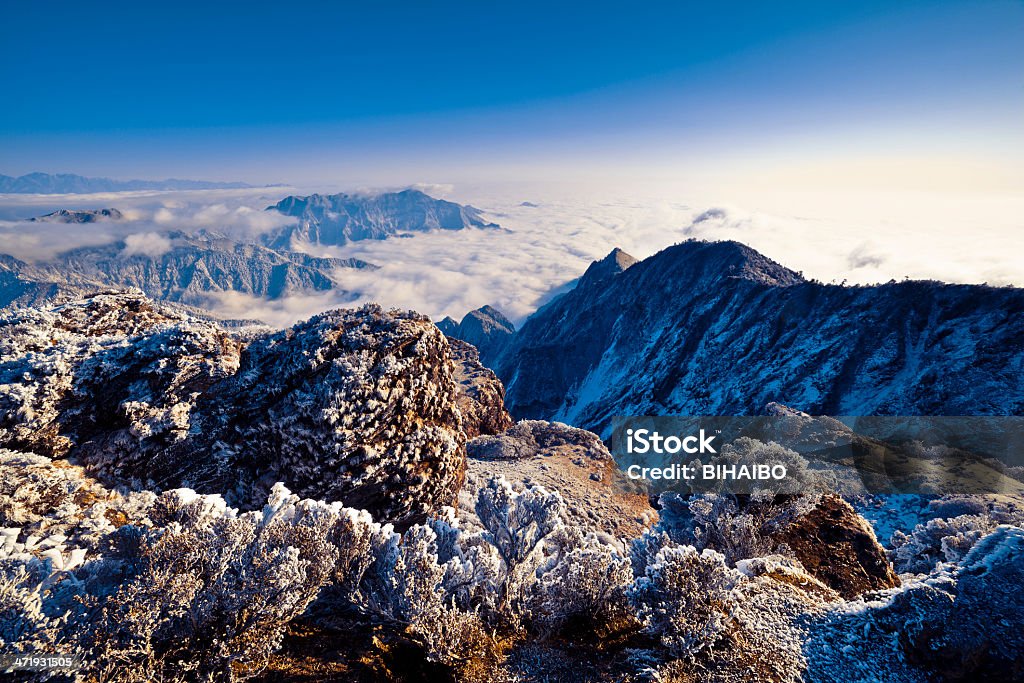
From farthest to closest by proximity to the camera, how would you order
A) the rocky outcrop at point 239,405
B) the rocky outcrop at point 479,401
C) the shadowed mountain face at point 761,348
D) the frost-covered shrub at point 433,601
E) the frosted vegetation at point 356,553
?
the shadowed mountain face at point 761,348, the rocky outcrop at point 479,401, the rocky outcrop at point 239,405, the frost-covered shrub at point 433,601, the frosted vegetation at point 356,553

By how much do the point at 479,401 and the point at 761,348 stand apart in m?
45.1

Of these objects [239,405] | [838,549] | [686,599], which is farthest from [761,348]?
[239,405]

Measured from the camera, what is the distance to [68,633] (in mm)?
6301

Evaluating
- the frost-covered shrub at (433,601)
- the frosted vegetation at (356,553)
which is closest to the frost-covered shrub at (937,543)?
the frosted vegetation at (356,553)

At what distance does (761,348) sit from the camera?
64.8m

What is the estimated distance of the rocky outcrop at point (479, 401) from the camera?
127 feet

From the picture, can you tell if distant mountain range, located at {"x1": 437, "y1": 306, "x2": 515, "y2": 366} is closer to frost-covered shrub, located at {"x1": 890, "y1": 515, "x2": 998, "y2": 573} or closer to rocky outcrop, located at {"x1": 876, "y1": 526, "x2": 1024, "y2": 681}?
frost-covered shrub, located at {"x1": 890, "y1": 515, "x2": 998, "y2": 573}

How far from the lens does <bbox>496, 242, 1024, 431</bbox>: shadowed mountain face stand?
46.6 metres

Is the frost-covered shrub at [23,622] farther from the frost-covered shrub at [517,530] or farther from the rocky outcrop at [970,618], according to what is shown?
the rocky outcrop at [970,618]

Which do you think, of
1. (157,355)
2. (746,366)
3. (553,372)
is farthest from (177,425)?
(553,372)

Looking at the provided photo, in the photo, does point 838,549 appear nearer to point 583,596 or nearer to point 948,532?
point 948,532

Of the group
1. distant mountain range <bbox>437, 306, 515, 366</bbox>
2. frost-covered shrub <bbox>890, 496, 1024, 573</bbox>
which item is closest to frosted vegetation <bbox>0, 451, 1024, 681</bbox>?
frost-covered shrub <bbox>890, 496, 1024, 573</bbox>

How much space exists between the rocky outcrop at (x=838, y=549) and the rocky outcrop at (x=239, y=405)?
10.8 m

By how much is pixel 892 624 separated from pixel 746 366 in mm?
61116
